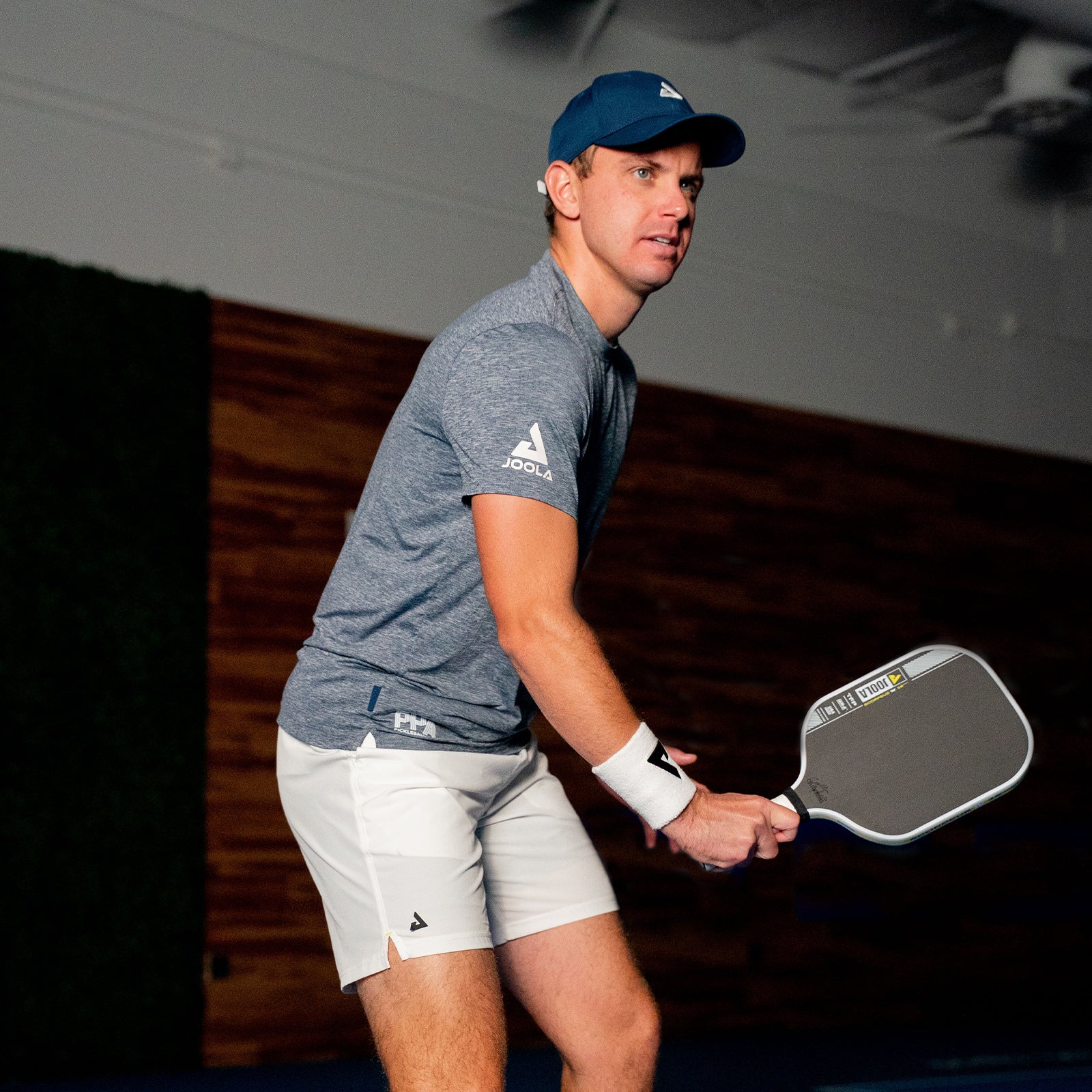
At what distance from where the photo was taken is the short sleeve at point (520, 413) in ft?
5.16

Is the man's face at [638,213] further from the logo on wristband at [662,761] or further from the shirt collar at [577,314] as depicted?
the logo on wristband at [662,761]

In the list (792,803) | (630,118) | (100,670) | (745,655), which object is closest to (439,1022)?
(792,803)

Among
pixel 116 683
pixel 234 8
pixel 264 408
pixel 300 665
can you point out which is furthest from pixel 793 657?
pixel 300 665

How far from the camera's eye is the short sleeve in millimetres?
1571

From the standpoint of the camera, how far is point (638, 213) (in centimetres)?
185

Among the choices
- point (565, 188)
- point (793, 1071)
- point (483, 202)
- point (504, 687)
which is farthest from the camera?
point (483, 202)

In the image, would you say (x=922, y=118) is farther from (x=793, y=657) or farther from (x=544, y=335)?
(x=544, y=335)

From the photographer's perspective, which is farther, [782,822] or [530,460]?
[782,822]

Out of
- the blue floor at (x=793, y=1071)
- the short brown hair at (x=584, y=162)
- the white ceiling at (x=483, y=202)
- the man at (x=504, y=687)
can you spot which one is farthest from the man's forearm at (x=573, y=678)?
the white ceiling at (x=483, y=202)

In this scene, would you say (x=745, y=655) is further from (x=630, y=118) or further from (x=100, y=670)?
(x=630, y=118)

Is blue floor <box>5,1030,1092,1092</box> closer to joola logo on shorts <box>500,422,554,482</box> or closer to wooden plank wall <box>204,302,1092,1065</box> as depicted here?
wooden plank wall <box>204,302,1092,1065</box>

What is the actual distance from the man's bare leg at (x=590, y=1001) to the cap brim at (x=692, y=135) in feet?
3.79

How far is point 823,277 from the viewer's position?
17.9 ft

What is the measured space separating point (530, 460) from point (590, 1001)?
835 millimetres
